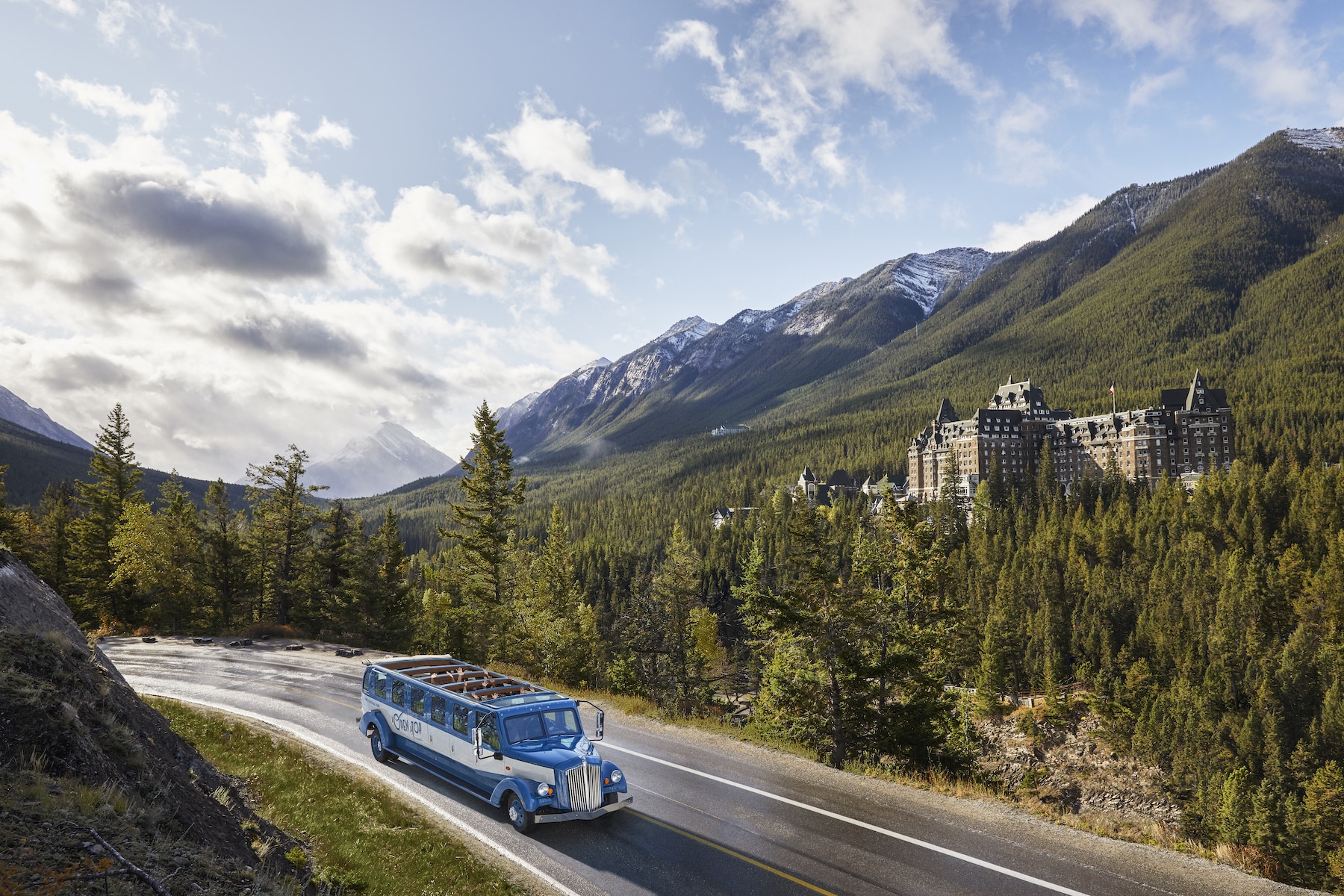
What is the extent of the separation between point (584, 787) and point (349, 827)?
17.4 ft

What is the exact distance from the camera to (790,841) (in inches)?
558

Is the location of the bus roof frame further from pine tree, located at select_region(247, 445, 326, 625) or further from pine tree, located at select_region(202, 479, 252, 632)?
pine tree, located at select_region(202, 479, 252, 632)

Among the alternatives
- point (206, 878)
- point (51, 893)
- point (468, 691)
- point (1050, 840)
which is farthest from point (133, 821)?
point (1050, 840)

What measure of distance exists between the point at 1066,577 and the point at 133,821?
126632 millimetres

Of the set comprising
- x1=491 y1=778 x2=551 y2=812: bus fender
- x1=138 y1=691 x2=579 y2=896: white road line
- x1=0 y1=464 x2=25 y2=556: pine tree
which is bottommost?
x1=138 y1=691 x2=579 y2=896: white road line

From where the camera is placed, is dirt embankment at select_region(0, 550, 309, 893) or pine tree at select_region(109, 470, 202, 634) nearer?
dirt embankment at select_region(0, 550, 309, 893)

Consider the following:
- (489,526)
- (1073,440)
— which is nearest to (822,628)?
(489,526)

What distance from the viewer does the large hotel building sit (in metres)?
159

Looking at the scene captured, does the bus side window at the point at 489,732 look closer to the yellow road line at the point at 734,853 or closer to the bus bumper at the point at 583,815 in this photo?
the bus bumper at the point at 583,815

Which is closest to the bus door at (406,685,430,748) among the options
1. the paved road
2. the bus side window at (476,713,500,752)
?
the paved road

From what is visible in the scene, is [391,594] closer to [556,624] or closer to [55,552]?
[556,624]

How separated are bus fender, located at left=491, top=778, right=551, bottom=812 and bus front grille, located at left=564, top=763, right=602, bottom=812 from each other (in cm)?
56

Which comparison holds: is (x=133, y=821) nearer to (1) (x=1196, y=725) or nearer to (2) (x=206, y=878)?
(2) (x=206, y=878)

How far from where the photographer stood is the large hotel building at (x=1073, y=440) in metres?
159
